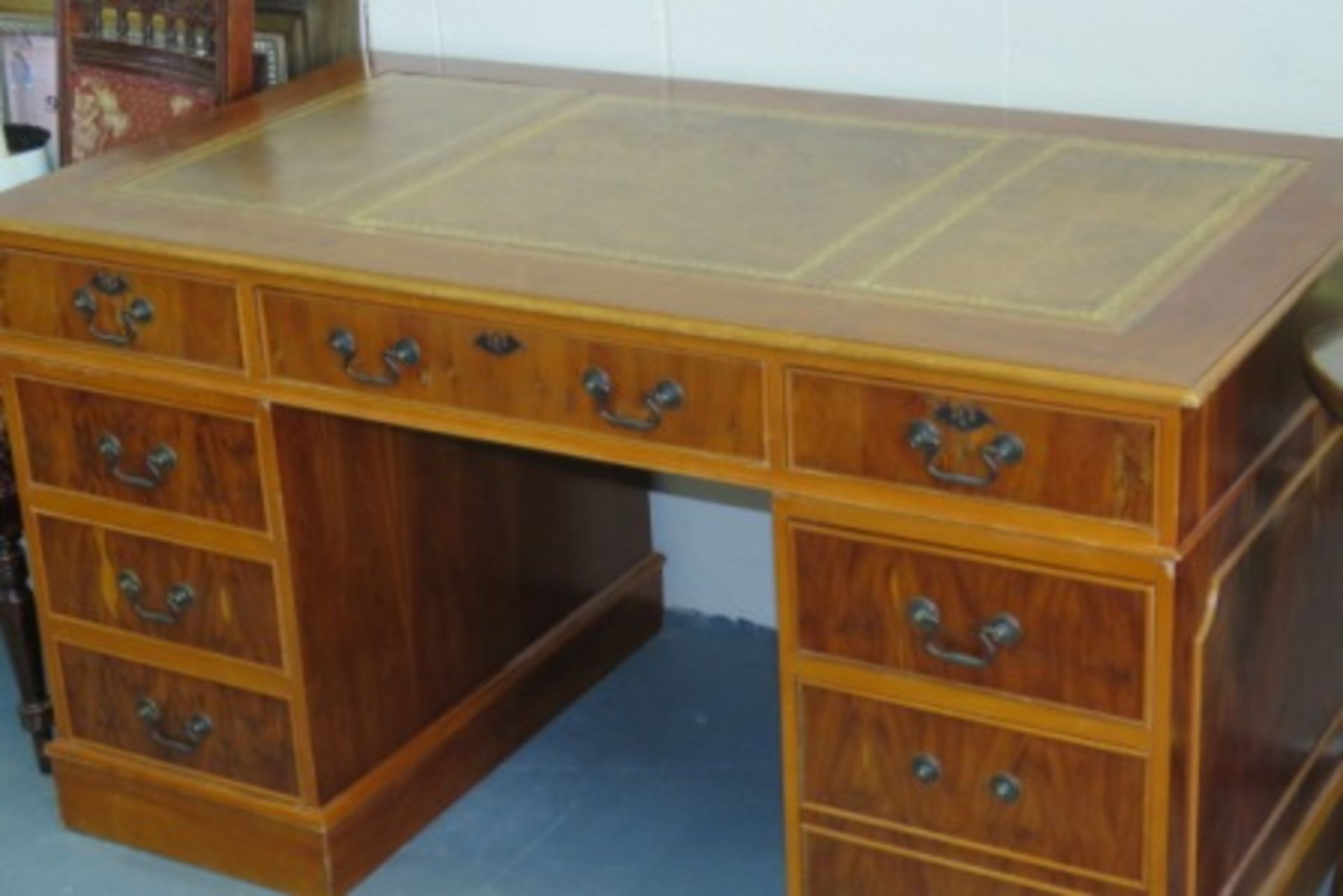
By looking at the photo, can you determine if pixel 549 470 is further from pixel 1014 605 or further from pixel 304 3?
pixel 1014 605

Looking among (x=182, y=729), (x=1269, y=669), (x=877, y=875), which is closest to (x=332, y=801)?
(x=182, y=729)

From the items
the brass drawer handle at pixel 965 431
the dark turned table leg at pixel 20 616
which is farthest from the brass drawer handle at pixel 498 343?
the dark turned table leg at pixel 20 616

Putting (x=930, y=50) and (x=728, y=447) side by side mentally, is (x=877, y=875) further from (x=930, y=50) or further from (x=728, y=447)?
(x=930, y=50)

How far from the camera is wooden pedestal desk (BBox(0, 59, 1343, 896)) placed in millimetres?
2371

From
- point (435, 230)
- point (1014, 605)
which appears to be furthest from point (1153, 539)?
point (435, 230)

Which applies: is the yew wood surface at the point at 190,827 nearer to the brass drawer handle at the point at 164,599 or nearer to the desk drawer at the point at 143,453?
the brass drawer handle at the point at 164,599

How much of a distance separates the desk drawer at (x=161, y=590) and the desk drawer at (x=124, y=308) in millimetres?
265

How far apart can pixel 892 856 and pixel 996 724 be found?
0.21 metres

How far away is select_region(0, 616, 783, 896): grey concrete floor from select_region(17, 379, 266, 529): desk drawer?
515 millimetres

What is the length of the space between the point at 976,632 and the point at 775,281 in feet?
1.33

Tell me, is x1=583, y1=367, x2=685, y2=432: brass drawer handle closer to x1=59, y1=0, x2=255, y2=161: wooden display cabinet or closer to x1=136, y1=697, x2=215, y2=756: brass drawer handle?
x1=136, y1=697, x2=215, y2=756: brass drawer handle

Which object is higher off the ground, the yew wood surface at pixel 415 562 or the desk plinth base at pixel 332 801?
the yew wood surface at pixel 415 562

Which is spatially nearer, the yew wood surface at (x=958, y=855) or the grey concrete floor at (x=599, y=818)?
the yew wood surface at (x=958, y=855)

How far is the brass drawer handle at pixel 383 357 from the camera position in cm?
267
